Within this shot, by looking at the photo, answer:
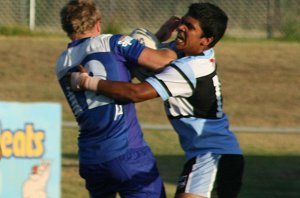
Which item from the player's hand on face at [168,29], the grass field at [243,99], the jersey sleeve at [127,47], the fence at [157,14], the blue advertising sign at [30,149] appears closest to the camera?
the jersey sleeve at [127,47]

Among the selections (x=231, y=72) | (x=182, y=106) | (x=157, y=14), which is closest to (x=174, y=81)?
(x=182, y=106)

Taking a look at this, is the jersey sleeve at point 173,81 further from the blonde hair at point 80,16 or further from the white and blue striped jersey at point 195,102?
the blonde hair at point 80,16

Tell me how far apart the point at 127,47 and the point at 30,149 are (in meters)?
2.72

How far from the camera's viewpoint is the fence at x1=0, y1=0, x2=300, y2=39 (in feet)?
59.4

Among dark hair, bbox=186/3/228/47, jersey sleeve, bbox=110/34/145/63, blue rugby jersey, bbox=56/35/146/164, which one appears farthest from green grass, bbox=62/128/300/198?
dark hair, bbox=186/3/228/47

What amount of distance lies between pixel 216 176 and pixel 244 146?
684 cm

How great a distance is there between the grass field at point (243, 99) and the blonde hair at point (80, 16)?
376cm

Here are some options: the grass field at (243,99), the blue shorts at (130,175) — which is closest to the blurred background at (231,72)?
the grass field at (243,99)

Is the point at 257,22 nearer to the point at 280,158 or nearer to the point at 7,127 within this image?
the point at 280,158

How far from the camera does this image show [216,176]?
5922 millimetres

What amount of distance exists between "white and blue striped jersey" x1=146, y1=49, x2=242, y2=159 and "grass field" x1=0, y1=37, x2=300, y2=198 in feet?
12.1

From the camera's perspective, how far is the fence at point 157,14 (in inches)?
713

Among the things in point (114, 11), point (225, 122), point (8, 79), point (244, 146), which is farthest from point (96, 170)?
point (114, 11)

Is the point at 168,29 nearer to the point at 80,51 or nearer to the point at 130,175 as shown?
the point at 80,51
